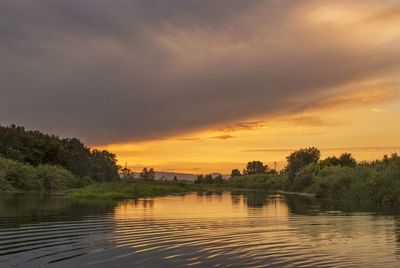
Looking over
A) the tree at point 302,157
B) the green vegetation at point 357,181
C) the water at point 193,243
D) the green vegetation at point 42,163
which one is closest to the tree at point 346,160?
the green vegetation at point 357,181

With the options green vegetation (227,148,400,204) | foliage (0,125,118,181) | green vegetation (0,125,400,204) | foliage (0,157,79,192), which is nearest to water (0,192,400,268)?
green vegetation (227,148,400,204)

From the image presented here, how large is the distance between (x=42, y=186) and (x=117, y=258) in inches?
4320

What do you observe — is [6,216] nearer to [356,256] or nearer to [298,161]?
[356,256]

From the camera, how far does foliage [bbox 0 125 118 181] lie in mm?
140250

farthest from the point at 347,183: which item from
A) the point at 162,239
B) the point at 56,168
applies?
the point at 56,168

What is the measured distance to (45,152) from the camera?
151m

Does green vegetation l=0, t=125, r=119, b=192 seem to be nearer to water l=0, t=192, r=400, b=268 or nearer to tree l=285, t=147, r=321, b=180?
tree l=285, t=147, r=321, b=180

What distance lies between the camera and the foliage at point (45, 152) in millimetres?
140250

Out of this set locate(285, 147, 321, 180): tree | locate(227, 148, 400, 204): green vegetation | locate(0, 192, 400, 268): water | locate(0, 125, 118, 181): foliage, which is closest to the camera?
locate(0, 192, 400, 268): water

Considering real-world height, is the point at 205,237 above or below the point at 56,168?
below

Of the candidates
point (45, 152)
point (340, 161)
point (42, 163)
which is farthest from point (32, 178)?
point (340, 161)

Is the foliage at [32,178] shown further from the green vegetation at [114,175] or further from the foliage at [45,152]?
the foliage at [45,152]

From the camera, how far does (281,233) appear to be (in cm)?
2938

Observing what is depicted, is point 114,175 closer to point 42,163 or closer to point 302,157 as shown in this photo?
point 42,163
